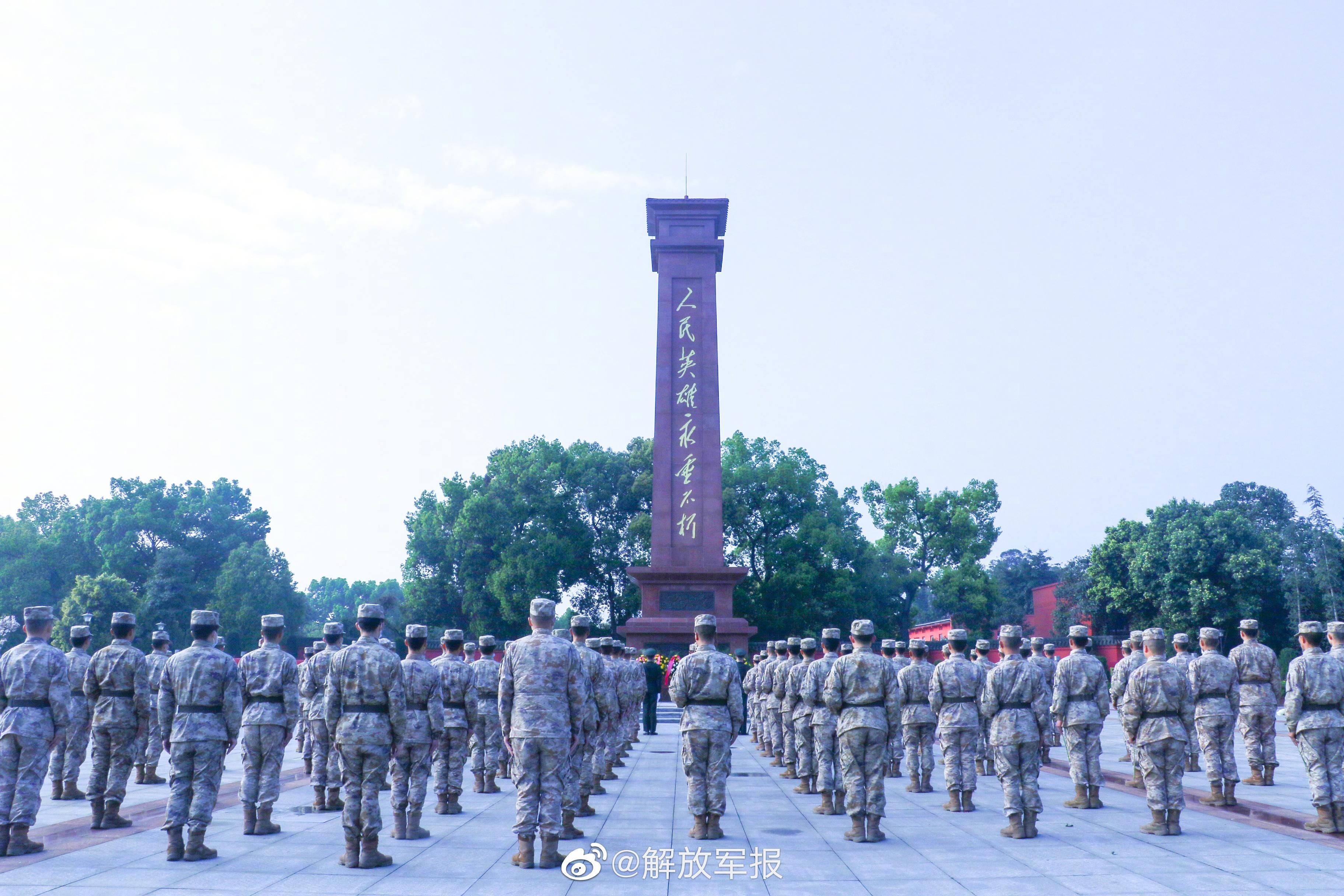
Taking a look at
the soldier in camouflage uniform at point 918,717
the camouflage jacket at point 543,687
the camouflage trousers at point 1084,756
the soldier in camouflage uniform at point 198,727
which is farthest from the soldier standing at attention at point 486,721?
the camouflage trousers at point 1084,756

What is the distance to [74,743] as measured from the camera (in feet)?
37.0

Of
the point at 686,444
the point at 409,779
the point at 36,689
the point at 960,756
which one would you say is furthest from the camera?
the point at 686,444

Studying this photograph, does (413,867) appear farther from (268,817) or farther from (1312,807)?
(1312,807)

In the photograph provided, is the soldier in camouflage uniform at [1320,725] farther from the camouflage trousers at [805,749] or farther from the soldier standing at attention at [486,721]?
the soldier standing at attention at [486,721]

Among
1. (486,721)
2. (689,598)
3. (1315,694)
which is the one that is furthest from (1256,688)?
(689,598)

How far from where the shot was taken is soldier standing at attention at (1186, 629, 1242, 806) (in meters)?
10.9

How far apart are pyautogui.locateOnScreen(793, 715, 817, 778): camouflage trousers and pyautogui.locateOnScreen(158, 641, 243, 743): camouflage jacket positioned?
6.97 m

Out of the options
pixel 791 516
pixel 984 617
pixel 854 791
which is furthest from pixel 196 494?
pixel 854 791

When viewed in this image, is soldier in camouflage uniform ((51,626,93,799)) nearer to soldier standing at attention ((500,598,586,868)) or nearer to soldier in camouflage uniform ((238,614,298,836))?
soldier in camouflage uniform ((238,614,298,836))

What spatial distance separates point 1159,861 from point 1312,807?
4120mm

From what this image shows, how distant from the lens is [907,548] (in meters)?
57.8

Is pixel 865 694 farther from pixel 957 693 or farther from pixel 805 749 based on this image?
pixel 805 749

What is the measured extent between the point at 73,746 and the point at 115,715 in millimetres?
2308

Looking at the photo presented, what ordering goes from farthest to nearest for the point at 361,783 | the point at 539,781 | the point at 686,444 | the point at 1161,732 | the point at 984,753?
the point at 686,444 < the point at 984,753 < the point at 1161,732 < the point at 539,781 < the point at 361,783
